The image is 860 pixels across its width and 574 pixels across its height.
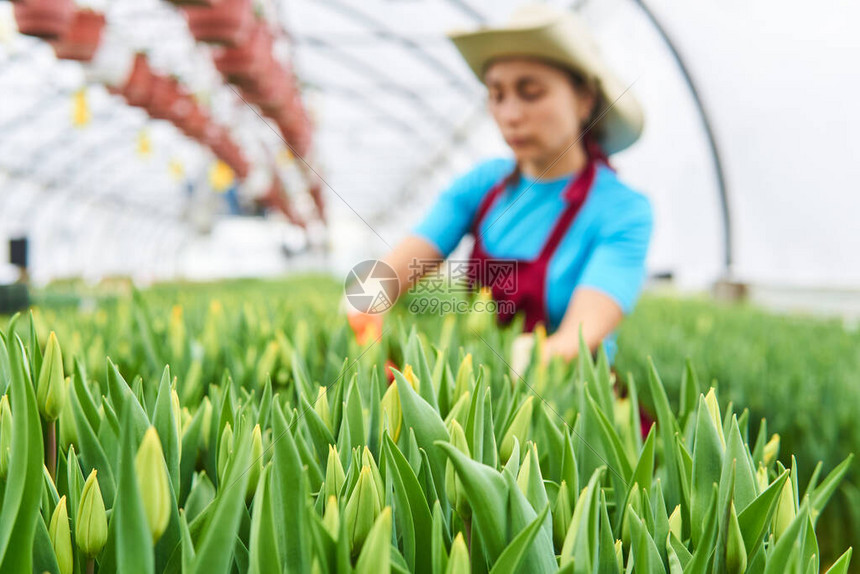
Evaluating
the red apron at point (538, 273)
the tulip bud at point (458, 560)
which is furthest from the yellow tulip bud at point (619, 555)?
the red apron at point (538, 273)

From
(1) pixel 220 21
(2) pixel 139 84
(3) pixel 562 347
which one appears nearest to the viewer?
(3) pixel 562 347

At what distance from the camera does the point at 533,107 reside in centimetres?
124

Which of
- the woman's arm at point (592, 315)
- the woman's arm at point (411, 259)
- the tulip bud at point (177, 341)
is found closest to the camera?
the tulip bud at point (177, 341)

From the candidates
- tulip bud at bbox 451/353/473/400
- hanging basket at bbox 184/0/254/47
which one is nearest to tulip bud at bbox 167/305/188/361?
tulip bud at bbox 451/353/473/400

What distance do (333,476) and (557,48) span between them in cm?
109

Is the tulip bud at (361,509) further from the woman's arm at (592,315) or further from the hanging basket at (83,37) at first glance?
the hanging basket at (83,37)

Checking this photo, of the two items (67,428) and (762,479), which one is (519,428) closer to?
(762,479)

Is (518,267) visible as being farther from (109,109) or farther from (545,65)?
(109,109)

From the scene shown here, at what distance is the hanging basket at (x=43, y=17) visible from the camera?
188 centimetres

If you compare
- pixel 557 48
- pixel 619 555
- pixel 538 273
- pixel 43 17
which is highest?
pixel 43 17

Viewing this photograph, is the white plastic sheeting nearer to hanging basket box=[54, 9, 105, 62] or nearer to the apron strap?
the apron strap

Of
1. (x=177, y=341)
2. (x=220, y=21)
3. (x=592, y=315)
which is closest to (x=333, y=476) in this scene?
(x=177, y=341)

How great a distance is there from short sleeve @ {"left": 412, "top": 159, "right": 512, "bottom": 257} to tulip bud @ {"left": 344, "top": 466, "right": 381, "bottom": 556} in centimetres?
114

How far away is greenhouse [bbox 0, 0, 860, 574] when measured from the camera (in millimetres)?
321
